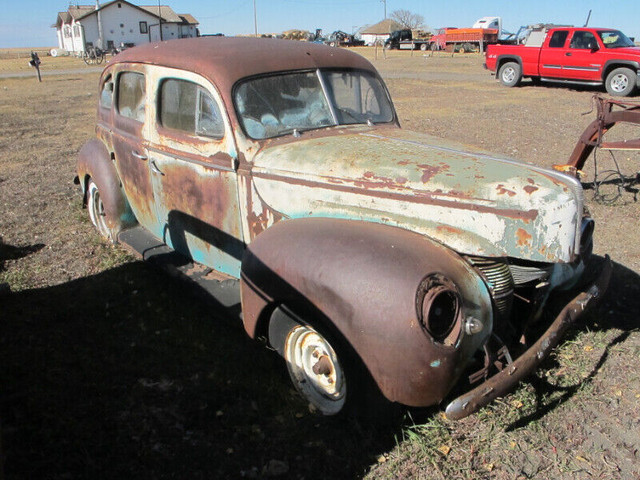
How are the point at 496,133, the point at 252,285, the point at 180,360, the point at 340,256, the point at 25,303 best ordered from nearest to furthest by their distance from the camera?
the point at 340,256 < the point at 252,285 < the point at 180,360 < the point at 25,303 < the point at 496,133

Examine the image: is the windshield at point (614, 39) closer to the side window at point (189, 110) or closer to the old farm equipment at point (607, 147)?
the old farm equipment at point (607, 147)

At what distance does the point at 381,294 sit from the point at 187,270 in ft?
6.52

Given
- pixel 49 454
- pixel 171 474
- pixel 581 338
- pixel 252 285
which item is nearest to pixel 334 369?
pixel 252 285

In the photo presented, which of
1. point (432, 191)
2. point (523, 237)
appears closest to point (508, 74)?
point (432, 191)

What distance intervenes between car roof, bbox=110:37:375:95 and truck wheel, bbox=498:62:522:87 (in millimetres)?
→ 15034

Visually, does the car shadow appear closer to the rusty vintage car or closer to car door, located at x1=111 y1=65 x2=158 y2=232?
the rusty vintage car

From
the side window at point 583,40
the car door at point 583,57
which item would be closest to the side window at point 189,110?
the car door at point 583,57

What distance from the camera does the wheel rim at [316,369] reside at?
2758 mm

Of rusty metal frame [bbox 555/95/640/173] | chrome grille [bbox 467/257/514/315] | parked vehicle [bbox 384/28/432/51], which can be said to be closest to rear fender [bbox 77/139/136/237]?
chrome grille [bbox 467/257/514/315]

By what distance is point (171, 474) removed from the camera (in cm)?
A: 261

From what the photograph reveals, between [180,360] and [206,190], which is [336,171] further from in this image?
[180,360]

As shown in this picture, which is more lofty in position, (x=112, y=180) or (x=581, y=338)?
(x=112, y=180)

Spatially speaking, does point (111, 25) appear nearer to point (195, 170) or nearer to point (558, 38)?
point (558, 38)

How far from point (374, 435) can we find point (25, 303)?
298 cm
